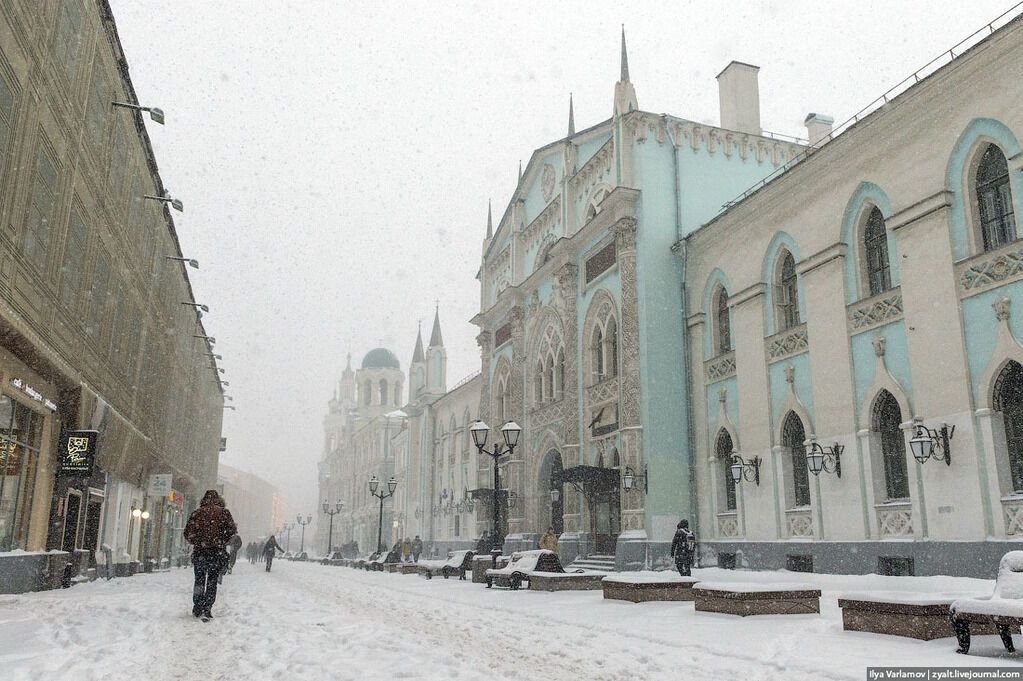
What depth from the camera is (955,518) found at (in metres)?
14.7

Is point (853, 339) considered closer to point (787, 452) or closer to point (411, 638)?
point (787, 452)

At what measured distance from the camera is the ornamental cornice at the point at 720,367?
22.3 meters

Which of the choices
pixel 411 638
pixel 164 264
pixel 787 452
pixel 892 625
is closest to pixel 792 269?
pixel 787 452

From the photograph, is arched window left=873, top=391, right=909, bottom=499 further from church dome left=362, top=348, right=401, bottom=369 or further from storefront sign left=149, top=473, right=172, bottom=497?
church dome left=362, top=348, right=401, bottom=369

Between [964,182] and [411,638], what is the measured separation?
522 inches

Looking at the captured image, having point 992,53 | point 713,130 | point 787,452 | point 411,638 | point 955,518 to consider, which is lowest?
point 411,638

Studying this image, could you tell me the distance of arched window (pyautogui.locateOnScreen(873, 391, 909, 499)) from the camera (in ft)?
54.6

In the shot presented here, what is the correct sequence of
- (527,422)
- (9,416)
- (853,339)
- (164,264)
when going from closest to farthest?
(9,416) < (853,339) < (164,264) < (527,422)

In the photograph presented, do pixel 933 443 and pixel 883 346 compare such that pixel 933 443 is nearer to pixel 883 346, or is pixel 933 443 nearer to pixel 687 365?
pixel 883 346

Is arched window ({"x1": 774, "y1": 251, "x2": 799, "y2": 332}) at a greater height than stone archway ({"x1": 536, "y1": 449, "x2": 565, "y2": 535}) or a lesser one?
greater

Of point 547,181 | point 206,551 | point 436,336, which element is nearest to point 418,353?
point 436,336

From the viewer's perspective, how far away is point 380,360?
9900 centimetres

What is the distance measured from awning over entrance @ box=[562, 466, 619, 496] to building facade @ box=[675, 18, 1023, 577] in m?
3.02

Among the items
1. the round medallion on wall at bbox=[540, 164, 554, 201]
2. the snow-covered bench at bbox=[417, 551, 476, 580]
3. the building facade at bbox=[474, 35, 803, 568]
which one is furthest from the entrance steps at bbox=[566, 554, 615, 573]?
the round medallion on wall at bbox=[540, 164, 554, 201]
